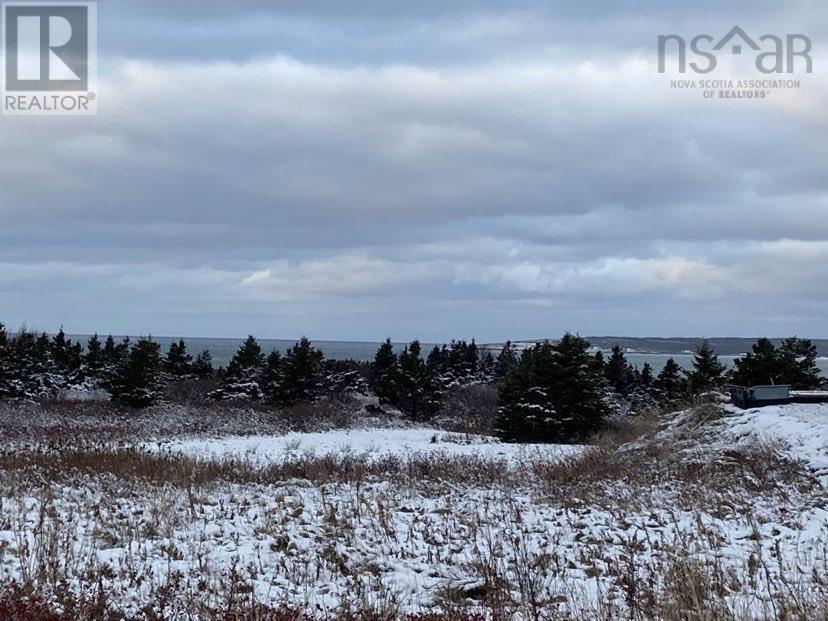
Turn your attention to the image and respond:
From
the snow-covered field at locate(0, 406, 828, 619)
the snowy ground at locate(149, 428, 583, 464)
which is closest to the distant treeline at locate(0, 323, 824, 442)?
the snowy ground at locate(149, 428, 583, 464)

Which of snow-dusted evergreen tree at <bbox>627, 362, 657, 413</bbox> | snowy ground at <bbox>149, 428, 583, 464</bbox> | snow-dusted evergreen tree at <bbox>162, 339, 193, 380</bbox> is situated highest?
snow-dusted evergreen tree at <bbox>162, 339, 193, 380</bbox>

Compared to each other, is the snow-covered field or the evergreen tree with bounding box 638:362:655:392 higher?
the snow-covered field

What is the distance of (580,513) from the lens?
9.88m

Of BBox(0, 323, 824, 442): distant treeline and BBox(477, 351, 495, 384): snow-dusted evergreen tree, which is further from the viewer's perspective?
BBox(477, 351, 495, 384): snow-dusted evergreen tree

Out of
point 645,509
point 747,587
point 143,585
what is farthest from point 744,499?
point 143,585

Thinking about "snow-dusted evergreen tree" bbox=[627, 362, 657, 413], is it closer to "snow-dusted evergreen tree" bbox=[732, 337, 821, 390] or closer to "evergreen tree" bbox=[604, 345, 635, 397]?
"evergreen tree" bbox=[604, 345, 635, 397]

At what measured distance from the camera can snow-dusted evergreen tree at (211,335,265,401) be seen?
144ft

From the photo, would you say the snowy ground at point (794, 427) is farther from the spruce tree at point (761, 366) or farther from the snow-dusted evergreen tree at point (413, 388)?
the snow-dusted evergreen tree at point (413, 388)

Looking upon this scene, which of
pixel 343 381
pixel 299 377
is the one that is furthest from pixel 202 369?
pixel 299 377

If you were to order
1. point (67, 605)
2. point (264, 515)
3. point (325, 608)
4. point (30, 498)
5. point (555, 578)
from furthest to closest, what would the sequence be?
point (30, 498) → point (264, 515) → point (555, 578) → point (325, 608) → point (67, 605)

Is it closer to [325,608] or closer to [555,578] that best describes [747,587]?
[555,578]

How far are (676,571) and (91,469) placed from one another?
35.7ft

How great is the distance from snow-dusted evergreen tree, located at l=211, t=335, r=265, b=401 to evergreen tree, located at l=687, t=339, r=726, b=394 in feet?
90.4

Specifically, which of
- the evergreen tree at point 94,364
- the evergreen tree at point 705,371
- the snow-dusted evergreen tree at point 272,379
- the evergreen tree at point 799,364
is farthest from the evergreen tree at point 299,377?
the evergreen tree at point 799,364
